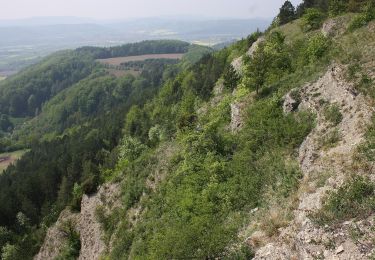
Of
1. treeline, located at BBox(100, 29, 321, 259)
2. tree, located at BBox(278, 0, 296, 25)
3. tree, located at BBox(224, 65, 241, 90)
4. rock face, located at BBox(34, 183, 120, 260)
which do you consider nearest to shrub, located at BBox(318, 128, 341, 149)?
treeline, located at BBox(100, 29, 321, 259)

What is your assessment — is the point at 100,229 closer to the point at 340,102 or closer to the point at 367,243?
the point at 340,102

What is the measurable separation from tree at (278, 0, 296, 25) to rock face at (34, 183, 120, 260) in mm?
47881

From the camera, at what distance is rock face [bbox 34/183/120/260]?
38281mm

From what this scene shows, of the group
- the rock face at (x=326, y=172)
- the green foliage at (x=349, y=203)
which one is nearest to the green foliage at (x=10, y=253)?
the rock face at (x=326, y=172)

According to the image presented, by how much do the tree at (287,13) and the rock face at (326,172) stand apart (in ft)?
144

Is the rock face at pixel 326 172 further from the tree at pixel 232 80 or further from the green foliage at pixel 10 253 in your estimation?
the green foliage at pixel 10 253

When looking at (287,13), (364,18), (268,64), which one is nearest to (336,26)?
(364,18)

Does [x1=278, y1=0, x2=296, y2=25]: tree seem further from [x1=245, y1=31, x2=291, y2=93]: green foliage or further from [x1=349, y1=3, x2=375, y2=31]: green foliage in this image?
[x1=349, y1=3, x2=375, y2=31]: green foliage

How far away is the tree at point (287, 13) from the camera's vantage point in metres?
70.9

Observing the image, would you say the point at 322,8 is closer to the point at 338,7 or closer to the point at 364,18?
the point at 338,7

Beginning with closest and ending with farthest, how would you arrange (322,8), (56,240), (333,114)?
(333,114)
(56,240)
(322,8)

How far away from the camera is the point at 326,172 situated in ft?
66.5

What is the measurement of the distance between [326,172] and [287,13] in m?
57.8

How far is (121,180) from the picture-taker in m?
42.3
